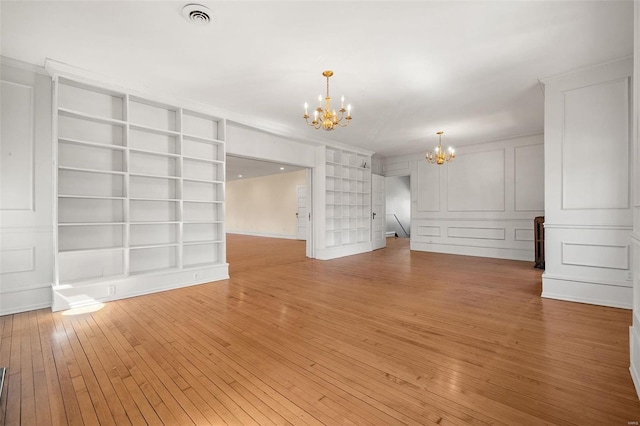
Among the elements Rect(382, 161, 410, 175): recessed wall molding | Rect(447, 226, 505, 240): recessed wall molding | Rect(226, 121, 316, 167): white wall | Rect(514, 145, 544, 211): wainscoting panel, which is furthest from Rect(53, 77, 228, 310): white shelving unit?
Rect(514, 145, 544, 211): wainscoting panel

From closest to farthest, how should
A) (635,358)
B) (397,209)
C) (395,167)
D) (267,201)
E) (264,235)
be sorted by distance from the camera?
(635,358), (395,167), (267,201), (264,235), (397,209)

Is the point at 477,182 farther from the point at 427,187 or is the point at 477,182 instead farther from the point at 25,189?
the point at 25,189

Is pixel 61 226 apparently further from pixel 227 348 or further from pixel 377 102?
pixel 377 102

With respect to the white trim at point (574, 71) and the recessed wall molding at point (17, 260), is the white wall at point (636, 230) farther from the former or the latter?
the recessed wall molding at point (17, 260)

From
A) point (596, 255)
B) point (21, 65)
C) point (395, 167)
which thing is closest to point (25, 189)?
point (21, 65)

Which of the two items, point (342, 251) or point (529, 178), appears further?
point (342, 251)

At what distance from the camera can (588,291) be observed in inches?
139

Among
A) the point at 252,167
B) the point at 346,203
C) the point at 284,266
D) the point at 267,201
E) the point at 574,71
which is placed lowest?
the point at 284,266

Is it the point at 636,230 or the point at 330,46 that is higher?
the point at 330,46

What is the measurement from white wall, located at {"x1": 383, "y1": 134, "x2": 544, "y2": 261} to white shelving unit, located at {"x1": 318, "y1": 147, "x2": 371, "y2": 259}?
1.59 metres

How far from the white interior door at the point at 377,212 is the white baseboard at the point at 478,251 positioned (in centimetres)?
100

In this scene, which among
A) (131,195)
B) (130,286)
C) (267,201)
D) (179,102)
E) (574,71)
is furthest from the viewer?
(267,201)

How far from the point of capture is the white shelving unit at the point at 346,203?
729 cm

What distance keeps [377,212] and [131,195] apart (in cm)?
656
